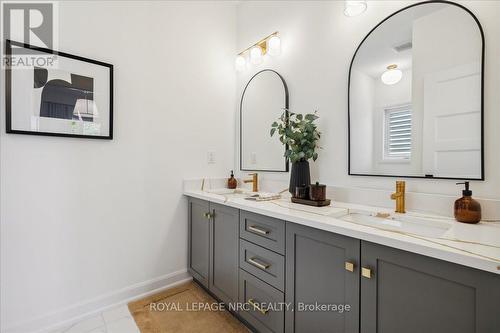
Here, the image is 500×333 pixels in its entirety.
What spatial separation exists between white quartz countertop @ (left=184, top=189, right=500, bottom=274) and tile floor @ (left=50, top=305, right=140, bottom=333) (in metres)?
1.22

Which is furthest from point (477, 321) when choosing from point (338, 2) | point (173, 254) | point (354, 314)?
point (173, 254)

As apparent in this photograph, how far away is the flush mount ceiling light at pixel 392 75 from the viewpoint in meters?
1.33

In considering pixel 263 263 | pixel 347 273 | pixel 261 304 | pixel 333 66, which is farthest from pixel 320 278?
pixel 333 66

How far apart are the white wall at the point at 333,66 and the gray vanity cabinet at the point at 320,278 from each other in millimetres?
612

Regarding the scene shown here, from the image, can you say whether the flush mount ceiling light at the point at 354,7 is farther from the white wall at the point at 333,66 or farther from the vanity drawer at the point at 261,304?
the vanity drawer at the point at 261,304

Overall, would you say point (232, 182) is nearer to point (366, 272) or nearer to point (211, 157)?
point (211, 157)

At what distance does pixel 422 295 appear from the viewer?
792 millimetres

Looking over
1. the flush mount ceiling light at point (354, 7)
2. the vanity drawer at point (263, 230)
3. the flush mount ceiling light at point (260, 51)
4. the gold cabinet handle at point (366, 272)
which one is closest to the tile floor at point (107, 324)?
the vanity drawer at point (263, 230)

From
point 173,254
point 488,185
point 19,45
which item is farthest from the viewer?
point 173,254

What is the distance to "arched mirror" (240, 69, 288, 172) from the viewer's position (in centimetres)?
202

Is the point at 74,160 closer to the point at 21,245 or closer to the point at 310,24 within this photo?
the point at 21,245

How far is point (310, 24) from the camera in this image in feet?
5.85

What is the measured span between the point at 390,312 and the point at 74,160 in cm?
194

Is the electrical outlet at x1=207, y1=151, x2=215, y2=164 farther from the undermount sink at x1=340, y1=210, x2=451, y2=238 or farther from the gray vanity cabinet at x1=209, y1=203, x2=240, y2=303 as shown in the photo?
the undermount sink at x1=340, y1=210, x2=451, y2=238
